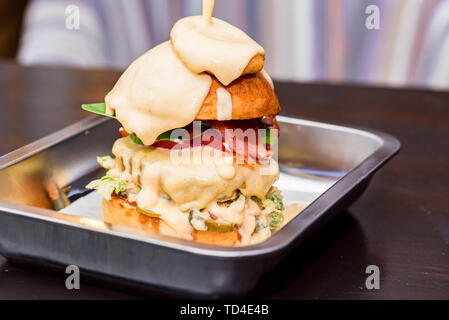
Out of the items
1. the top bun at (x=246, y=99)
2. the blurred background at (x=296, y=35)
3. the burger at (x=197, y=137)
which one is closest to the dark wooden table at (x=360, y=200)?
the burger at (x=197, y=137)

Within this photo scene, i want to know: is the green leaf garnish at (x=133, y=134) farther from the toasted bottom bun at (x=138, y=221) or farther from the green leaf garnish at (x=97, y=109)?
the toasted bottom bun at (x=138, y=221)

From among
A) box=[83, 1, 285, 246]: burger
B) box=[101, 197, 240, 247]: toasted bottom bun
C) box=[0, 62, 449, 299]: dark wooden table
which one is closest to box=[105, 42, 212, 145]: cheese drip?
box=[83, 1, 285, 246]: burger

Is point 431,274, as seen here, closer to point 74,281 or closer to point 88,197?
point 74,281

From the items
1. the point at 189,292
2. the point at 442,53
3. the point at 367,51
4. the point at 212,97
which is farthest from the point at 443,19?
the point at 189,292

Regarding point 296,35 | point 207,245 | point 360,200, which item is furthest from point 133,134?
point 296,35

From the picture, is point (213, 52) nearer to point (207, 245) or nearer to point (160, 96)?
point (160, 96)
